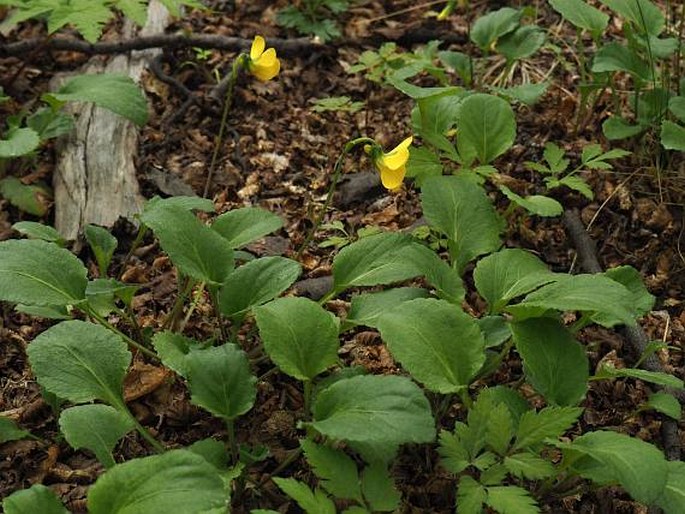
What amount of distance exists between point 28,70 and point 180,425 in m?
2.01

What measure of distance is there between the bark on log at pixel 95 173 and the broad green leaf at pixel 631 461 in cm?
173

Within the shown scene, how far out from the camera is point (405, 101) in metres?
3.55

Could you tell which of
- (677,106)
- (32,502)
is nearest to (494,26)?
(677,106)

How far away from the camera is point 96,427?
194 cm

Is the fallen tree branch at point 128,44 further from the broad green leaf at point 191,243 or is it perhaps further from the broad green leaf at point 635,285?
the broad green leaf at point 635,285

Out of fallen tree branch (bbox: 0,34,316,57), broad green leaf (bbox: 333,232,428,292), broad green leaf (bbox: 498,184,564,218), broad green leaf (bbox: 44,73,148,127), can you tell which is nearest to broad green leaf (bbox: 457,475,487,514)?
broad green leaf (bbox: 333,232,428,292)

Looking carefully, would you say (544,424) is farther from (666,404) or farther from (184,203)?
(184,203)

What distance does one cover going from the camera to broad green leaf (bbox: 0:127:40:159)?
8.96 ft

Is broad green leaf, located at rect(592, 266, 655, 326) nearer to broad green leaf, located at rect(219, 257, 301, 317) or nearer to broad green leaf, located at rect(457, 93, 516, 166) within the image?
broad green leaf, located at rect(457, 93, 516, 166)

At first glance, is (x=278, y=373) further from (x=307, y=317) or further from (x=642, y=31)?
(x=642, y=31)

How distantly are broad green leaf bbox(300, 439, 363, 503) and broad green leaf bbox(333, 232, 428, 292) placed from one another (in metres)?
0.54

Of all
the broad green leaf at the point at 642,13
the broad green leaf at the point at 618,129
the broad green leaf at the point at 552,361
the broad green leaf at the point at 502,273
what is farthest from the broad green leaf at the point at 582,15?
the broad green leaf at the point at 552,361

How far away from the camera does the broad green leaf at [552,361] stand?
2039 mm

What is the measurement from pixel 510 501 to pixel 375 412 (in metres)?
0.33
